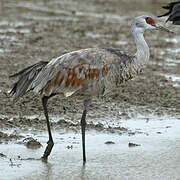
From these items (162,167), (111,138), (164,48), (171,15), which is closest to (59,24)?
(164,48)

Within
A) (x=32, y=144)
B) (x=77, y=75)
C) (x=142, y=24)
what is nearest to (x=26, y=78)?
(x=77, y=75)

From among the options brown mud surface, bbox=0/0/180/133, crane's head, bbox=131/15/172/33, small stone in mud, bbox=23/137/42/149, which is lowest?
brown mud surface, bbox=0/0/180/133

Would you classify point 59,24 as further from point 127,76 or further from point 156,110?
point 127,76

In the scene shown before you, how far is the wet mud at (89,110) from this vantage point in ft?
20.4

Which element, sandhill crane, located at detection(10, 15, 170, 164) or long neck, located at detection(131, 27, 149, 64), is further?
long neck, located at detection(131, 27, 149, 64)

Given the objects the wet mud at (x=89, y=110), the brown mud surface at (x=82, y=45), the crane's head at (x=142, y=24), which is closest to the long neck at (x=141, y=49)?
the crane's head at (x=142, y=24)

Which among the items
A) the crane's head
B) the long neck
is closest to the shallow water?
the long neck

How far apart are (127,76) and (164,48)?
6.65 metres

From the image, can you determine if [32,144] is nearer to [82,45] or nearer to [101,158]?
[101,158]

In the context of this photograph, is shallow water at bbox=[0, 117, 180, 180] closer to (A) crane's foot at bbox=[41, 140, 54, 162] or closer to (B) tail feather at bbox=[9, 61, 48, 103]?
(A) crane's foot at bbox=[41, 140, 54, 162]

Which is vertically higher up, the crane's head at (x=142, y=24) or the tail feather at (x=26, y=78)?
the crane's head at (x=142, y=24)

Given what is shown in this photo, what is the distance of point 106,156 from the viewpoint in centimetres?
636

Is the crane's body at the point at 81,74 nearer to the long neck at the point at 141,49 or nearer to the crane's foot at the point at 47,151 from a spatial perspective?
the long neck at the point at 141,49

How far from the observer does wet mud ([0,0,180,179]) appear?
6.22m
